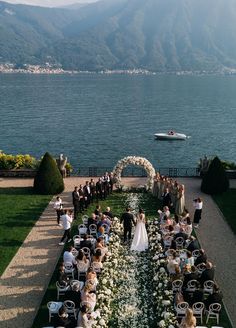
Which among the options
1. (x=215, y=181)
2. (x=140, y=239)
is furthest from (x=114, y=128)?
(x=140, y=239)

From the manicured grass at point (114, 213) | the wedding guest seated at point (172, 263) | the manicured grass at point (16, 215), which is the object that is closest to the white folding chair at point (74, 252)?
the manicured grass at point (114, 213)

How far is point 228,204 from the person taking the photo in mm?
29094

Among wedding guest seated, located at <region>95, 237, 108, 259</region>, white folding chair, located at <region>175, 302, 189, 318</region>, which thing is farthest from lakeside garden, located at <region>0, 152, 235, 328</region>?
wedding guest seated, located at <region>95, 237, 108, 259</region>

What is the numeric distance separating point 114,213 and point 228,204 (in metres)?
7.56

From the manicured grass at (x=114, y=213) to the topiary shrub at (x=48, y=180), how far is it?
351 cm

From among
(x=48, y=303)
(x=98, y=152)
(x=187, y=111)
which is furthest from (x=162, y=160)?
(x=187, y=111)

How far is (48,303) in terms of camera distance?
53.5 ft

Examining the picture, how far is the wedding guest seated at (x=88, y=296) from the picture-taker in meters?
16.0

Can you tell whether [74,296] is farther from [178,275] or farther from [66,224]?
[66,224]

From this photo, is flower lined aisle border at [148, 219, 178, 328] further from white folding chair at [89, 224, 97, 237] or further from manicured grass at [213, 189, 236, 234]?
manicured grass at [213, 189, 236, 234]

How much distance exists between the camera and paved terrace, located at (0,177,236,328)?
17.2 meters

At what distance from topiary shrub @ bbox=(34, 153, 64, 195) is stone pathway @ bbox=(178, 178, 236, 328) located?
889cm

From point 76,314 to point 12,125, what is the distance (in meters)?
85.3

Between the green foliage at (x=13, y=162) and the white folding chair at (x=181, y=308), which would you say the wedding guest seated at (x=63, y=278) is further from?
the green foliage at (x=13, y=162)
